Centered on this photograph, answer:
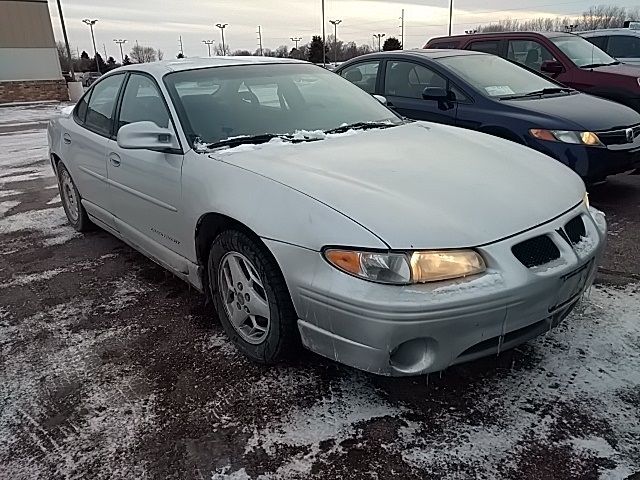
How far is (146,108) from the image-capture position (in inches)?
136

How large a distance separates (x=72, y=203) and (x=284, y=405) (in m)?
3.41

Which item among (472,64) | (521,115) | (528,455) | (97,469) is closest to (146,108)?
(97,469)

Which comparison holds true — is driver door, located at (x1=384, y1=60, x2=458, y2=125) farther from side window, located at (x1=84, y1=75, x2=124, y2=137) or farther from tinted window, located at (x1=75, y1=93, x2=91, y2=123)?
tinted window, located at (x1=75, y1=93, x2=91, y2=123)

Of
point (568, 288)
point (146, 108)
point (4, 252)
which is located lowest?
point (4, 252)

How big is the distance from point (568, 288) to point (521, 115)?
3207 millimetres

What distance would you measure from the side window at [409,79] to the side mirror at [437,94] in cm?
18

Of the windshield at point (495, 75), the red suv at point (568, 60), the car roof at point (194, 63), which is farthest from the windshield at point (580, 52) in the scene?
the car roof at point (194, 63)

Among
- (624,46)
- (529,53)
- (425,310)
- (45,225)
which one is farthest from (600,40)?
(425,310)

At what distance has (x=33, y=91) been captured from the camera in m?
24.7

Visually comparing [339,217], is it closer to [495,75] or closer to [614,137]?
[614,137]

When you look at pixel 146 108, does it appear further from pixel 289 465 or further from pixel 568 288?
pixel 568 288

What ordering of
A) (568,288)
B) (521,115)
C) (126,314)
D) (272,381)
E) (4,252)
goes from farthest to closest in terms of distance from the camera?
(521,115) < (4,252) < (126,314) < (272,381) < (568,288)

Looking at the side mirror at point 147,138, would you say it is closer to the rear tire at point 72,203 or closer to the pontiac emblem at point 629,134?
the rear tire at point 72,203

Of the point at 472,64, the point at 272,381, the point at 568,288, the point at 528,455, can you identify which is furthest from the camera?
the point at 472,64
